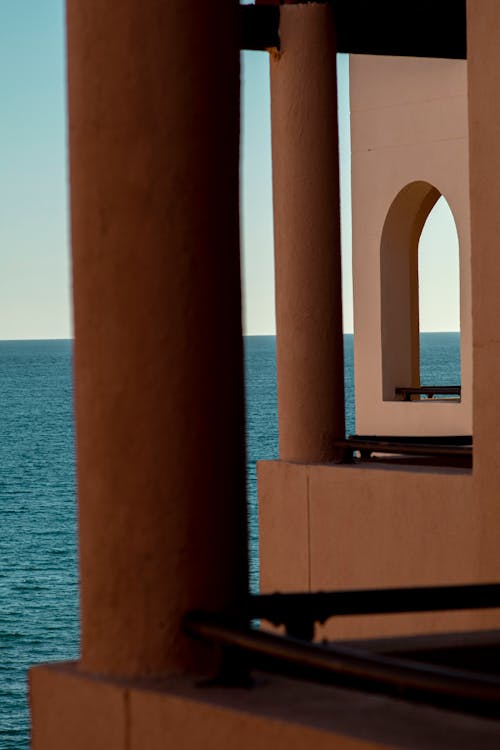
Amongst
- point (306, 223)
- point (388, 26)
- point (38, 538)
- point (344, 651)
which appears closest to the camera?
point (344, 651)

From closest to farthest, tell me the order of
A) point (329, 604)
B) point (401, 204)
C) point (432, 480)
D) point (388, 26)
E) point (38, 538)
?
point (329, 604) → point (432, 480) → point (388, 26) → point (401, 204) → point (38, 538)

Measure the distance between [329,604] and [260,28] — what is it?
6616mm

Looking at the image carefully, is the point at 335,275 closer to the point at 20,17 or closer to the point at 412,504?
the point at 412,504

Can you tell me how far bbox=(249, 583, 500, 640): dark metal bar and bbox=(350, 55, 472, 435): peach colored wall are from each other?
11669mm

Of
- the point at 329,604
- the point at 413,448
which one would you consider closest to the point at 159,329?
the point at 329,604

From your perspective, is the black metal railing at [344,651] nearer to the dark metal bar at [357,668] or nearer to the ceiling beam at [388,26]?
the dark metal bar at [357,668]

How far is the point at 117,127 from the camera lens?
423 centimetres

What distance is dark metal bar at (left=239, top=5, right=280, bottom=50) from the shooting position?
10.1m

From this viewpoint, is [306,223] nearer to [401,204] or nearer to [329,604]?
[329,604]

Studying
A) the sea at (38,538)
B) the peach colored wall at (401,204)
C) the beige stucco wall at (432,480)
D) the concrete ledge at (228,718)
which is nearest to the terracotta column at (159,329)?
the concrete ledge at (228,718)

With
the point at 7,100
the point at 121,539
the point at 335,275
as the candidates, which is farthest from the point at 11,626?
the point at 7,100

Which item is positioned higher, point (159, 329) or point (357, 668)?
point (159, 329)

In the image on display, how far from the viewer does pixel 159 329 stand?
4.18 m

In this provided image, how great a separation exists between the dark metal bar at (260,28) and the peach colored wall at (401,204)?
6.30 metres
